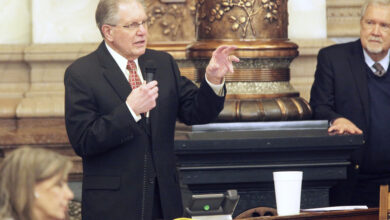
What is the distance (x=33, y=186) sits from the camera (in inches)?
115

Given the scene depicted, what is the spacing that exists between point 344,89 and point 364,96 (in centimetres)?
12

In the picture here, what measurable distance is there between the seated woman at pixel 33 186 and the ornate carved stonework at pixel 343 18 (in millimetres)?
5325

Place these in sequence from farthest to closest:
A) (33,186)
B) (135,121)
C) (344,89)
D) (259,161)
Result: (344,89) < (259,161) < (135,121) < (33,186)

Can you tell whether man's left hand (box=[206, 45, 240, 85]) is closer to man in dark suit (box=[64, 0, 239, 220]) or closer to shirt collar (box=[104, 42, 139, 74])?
man in dark suit (box=[64, 0, 239, 220])

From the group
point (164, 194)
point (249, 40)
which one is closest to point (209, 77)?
point (164, 194)

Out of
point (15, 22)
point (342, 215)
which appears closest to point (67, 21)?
point (15, 22)

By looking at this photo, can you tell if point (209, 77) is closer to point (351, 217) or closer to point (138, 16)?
point (138, 16)

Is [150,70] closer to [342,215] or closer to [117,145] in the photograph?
[117,145]

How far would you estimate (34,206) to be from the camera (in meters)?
2.93

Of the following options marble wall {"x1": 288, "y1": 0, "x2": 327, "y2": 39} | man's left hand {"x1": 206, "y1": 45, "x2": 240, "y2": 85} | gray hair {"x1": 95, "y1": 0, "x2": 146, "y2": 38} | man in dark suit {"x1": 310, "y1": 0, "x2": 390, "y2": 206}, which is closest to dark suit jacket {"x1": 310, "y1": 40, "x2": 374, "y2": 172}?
man in dark suit {"x1": 310, "y1": 0, "x2": 390, "y2": 206}

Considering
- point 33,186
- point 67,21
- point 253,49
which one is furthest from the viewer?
point 67,21

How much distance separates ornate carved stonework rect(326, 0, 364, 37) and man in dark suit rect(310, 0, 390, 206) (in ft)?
7.60

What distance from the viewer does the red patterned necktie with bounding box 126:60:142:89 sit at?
186 inches

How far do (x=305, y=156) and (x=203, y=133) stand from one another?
0.54m
